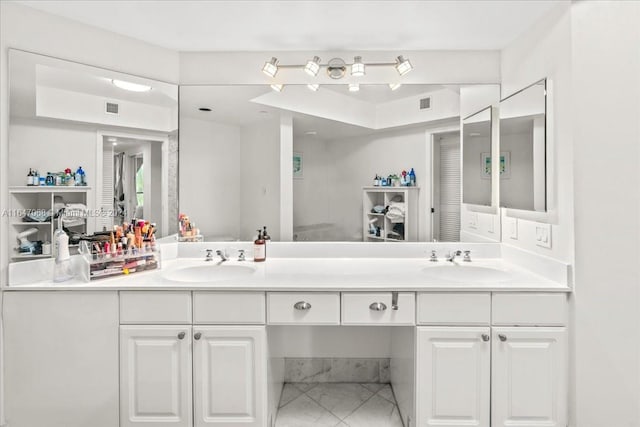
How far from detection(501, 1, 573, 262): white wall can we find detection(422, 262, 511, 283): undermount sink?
0.84 feet

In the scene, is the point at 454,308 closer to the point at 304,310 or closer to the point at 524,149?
the point at 304,310

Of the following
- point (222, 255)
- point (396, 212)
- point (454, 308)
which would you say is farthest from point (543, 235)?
point (222, 255)

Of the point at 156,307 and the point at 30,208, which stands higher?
the point at 30,208

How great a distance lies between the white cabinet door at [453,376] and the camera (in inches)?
60.1

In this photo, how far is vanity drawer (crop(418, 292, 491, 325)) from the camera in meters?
1.53

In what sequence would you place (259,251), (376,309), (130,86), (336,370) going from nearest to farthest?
(376,309) → (130,86) → (259,251) → (336,370)

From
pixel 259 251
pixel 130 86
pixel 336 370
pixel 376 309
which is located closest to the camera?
pixel 376 309

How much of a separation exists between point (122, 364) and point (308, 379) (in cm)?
117

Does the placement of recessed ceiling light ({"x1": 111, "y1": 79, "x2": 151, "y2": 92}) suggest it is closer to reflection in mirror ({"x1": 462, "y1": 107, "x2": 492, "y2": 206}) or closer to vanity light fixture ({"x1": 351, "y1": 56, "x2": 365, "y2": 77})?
vanity light fixture ({"x1": 351, "y1": 56, "x2": 365, "y2": 77})

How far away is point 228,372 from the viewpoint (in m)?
1.56

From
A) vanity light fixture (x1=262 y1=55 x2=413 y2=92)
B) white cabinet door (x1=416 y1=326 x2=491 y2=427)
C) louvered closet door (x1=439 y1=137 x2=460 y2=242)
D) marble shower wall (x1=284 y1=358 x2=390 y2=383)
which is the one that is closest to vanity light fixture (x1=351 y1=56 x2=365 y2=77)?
vanity light fixture (x1=262 y1=55 x2=413 y2=92)

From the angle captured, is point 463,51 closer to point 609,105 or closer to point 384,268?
point 609,105

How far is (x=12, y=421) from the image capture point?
5.18 feet

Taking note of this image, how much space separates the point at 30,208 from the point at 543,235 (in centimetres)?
265
